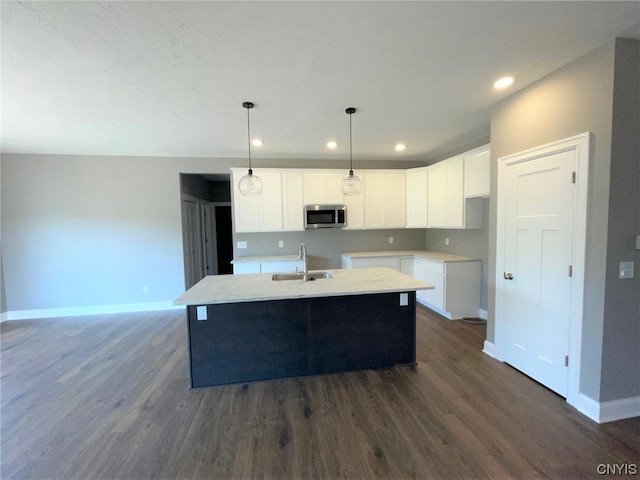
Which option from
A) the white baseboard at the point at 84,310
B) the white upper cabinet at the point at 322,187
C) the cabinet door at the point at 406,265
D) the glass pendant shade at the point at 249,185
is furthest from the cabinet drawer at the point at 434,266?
the white baseboard at the point at 84,310

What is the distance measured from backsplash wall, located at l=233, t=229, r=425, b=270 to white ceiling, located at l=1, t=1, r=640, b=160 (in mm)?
2105

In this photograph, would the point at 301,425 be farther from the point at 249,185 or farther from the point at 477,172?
the point at 477,172

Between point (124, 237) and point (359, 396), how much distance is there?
4390 millimetres

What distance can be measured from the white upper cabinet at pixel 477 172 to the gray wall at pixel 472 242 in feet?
1.20

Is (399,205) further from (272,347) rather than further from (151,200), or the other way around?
(151,200)

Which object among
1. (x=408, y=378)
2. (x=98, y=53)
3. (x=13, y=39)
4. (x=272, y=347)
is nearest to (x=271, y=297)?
(x=272, y=347)

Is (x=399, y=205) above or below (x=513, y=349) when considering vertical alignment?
above

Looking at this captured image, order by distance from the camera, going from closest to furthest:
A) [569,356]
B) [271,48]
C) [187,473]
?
[187,473] < [271,48] < [569,356]

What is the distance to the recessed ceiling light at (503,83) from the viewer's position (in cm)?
225

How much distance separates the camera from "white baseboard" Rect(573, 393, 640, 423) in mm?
1915

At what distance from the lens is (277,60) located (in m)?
1.93

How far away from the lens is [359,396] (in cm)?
225

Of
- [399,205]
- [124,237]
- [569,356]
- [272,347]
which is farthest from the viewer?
[399,205]

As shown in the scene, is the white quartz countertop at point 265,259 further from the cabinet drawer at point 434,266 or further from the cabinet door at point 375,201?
the cabinet drawer at point 434,266
